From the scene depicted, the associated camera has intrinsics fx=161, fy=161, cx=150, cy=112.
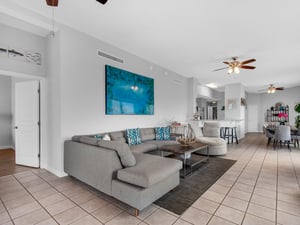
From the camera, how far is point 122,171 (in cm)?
214

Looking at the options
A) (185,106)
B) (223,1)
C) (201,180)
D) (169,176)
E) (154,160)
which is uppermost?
(223,1)

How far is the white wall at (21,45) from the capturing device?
3.07 metres

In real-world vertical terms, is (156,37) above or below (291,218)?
above

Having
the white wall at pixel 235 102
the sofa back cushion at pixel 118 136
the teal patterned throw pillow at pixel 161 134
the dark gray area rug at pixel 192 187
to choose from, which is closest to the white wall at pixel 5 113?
the sofa back cushion at pixel 118 136

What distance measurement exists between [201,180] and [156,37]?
10.4 ft

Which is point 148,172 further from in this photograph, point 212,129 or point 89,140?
point 212,129

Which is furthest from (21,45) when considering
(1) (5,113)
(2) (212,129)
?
(2) (212,129)

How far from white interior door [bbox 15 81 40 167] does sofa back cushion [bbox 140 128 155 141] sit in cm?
255

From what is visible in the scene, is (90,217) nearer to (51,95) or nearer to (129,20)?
(51,95)

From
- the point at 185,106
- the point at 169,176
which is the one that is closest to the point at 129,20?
the point at 169,176

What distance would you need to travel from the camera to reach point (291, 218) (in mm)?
1916

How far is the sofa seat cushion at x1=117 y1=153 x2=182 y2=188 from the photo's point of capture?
197 centimetres

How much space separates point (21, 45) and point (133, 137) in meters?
3.12

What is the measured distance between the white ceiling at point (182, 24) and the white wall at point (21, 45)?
169 millimetres
